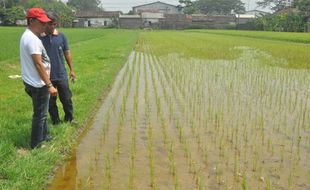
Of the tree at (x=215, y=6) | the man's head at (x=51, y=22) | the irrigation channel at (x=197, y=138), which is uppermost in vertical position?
the tree at (x=215, y=6)

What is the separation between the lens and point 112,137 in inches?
220

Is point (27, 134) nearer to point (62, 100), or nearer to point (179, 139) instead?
point (62, 100)

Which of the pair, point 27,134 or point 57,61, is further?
point 57,61

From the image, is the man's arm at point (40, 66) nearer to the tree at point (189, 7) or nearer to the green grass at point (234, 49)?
the green grass at point (234, 49)

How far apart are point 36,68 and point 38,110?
556 millimetres

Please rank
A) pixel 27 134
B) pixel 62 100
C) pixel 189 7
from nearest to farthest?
1. pixel 27 134
2. pixel 62 100
3. pixel 189 7

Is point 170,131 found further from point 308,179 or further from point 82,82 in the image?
point 82,82

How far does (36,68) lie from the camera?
4418 mm

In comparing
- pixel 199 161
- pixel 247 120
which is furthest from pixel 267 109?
pixel 199 161

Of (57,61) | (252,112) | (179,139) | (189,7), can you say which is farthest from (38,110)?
(189,7)

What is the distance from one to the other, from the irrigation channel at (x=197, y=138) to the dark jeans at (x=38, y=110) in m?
0.51

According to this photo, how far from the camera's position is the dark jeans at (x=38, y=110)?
4.61m

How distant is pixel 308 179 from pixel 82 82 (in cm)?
659

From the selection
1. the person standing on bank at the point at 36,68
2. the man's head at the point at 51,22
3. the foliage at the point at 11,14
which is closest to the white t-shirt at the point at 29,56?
the person standing on bank at the point at 36,68
